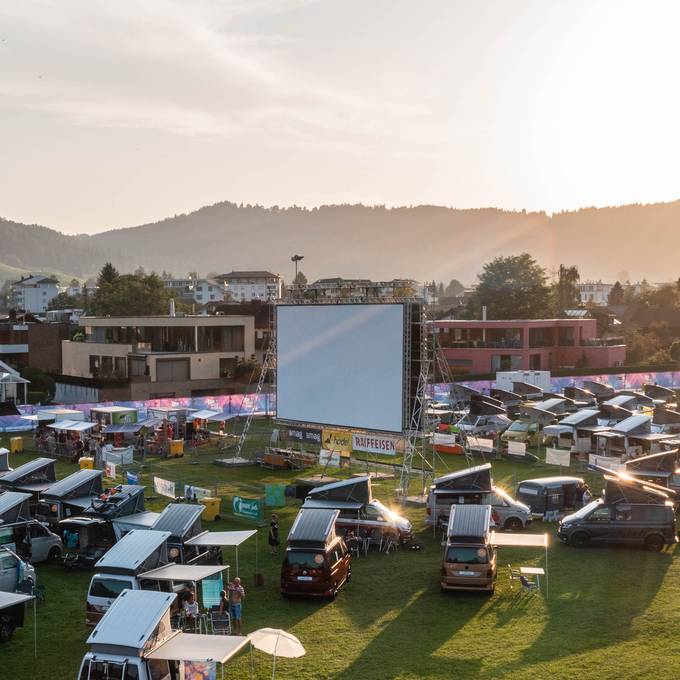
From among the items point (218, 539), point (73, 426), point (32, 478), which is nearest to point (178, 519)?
point (218, 539)

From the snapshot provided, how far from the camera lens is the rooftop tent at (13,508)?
66.3 ft

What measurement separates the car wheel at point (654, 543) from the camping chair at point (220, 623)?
11.7m

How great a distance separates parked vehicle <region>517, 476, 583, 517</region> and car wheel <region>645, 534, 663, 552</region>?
410 cm

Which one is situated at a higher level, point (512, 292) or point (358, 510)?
point (512, 292)

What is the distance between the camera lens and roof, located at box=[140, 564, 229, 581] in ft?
51.2

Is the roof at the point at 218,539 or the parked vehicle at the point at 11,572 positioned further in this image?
the roof at the point at 218,539

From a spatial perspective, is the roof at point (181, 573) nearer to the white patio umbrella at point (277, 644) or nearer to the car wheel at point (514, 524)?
the white patio umbrella at point (277, 644)

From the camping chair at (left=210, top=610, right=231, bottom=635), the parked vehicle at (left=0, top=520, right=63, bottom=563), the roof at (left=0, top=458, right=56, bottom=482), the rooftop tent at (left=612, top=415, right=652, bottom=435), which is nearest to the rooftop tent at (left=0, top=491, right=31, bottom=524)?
the parked vehicle at (left=0, top=520, right=63, bottom=563)

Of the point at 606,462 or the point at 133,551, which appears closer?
the point at 133,551

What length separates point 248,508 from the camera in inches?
986

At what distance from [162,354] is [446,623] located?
1819 inches

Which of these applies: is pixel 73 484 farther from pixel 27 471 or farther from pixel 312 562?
pixel 312 562

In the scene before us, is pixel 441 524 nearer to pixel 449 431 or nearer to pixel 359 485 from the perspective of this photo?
pixel 359 485

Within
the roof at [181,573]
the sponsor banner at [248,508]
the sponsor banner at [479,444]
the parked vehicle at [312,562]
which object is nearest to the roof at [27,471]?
the sponsor banner at [248,508]
